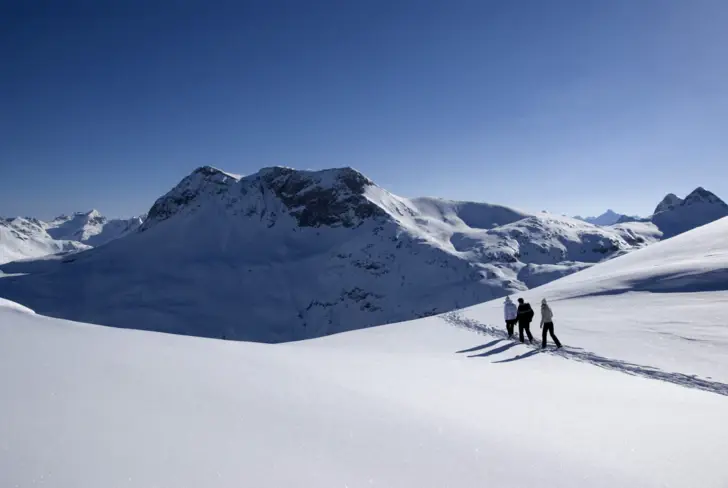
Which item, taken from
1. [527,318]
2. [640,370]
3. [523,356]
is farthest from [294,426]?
[527,318]

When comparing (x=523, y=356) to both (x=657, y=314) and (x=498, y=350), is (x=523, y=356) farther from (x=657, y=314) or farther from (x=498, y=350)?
(x=657, y=314)

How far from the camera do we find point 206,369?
20.5 feet

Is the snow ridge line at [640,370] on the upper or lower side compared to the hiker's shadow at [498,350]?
lower

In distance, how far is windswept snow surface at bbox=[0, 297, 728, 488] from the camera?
329cm

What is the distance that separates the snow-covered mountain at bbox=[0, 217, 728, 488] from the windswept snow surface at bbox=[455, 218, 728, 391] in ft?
8.45

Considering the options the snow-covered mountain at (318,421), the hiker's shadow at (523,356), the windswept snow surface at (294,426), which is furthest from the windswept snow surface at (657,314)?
the windswept snow surface at (294,426)

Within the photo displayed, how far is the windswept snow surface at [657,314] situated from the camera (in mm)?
12844

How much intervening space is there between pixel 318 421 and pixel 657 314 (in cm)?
1986

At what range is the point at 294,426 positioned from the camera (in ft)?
14.5

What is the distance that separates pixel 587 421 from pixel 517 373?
4678mm

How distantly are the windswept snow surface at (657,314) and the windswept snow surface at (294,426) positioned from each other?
5.42 meters

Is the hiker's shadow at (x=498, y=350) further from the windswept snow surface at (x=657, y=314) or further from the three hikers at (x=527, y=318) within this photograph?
the windswept snow surface at (x=657, y=314)

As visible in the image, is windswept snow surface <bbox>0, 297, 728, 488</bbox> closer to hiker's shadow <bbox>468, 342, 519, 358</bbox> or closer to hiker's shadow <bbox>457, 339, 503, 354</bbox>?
hiker's shadow <bbox>468, 342, 519, 358</bbox>

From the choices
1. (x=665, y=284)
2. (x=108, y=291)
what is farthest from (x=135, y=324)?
(x=665, y=284)
